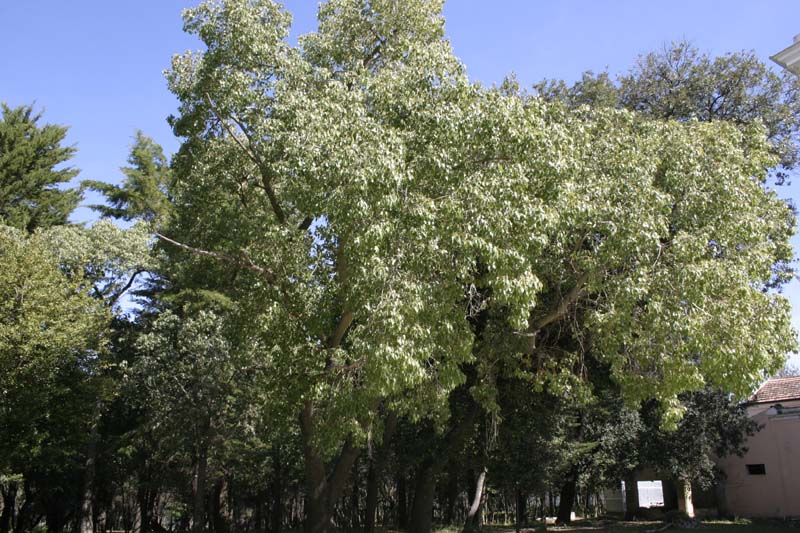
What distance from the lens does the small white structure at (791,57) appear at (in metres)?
11.2


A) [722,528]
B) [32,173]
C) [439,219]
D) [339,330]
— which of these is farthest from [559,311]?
[32,173]

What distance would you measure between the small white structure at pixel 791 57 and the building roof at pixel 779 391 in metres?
17.1

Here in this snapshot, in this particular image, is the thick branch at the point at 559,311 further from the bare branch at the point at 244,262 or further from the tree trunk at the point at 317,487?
the bare branch at the point at 244,262

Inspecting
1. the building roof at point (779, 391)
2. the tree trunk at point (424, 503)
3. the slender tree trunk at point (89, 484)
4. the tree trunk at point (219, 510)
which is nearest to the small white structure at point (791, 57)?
the tree trunk at point (424, 503)

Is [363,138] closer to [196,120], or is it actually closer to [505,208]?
[505,208]

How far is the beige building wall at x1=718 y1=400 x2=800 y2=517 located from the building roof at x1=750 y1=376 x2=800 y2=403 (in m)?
0.28

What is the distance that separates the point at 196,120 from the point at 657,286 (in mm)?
8839

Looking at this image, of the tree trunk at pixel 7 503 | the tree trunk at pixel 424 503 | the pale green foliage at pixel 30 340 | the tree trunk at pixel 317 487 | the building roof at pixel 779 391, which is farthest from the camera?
the building roof at pixel 779 391

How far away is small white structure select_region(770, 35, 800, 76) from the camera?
11228 millimetres

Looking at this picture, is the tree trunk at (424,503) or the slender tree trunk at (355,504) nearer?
the tree trunk at (424,503)

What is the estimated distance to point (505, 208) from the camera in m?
9.13

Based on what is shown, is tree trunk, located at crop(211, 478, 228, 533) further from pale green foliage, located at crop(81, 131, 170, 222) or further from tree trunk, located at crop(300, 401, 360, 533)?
tree trunk, located at crop(300, 401, 360, 533)

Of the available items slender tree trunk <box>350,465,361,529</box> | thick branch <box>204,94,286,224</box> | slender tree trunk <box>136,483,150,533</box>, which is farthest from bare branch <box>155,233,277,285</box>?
slender tree trunk <box>136,483,150,533</box>

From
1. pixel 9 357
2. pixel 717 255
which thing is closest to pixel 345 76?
pixel 717 255
